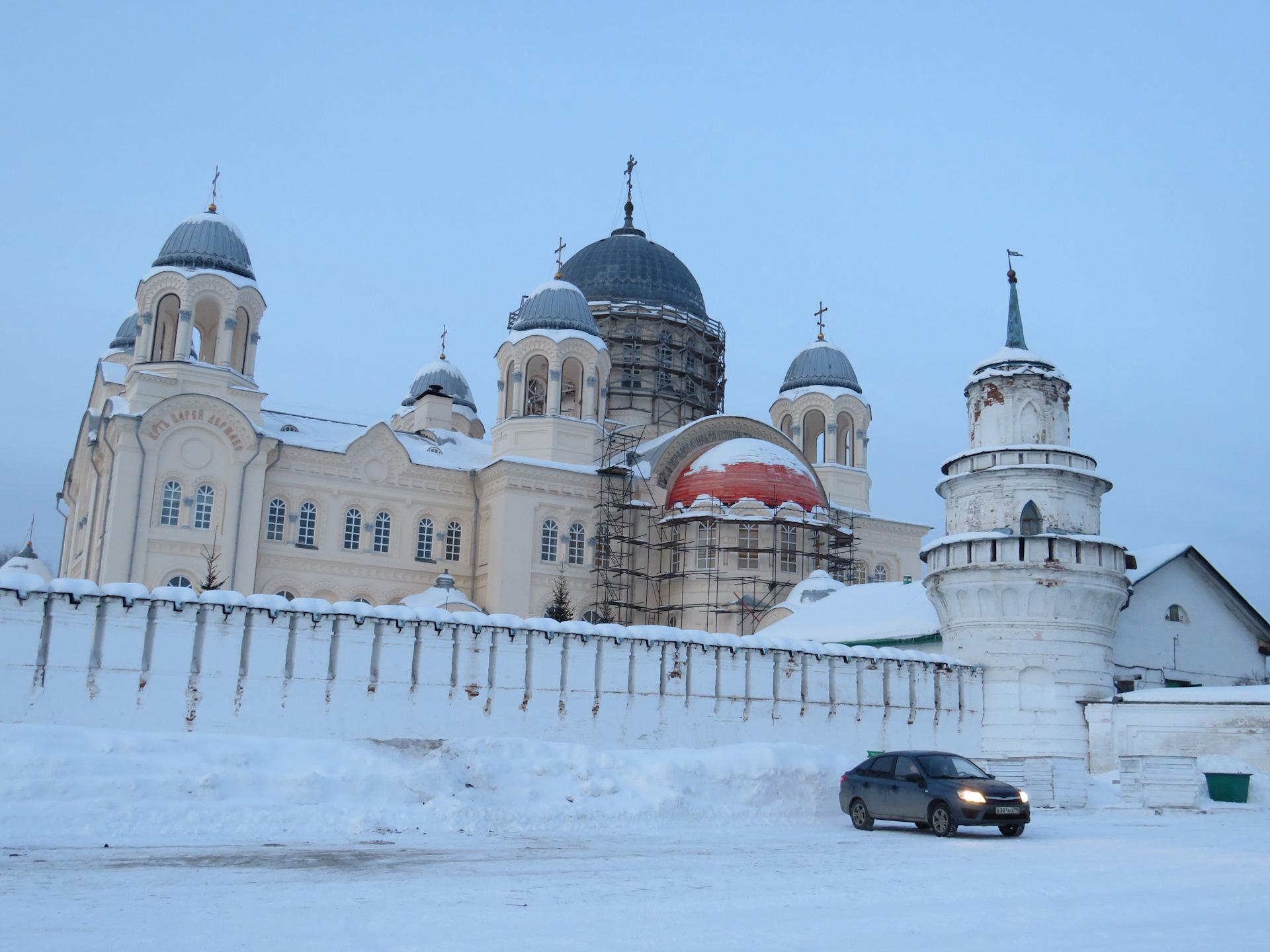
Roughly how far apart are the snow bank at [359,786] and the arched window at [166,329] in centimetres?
1957

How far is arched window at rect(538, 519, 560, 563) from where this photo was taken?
3284cm

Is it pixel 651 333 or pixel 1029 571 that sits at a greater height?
pixel 651 333

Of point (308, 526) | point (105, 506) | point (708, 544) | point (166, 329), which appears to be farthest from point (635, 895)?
point (166, 329)

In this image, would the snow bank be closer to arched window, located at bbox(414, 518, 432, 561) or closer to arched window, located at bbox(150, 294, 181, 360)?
arched window, located at bbox(414, 518, 432, 561)

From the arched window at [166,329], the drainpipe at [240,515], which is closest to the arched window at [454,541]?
the drainpipe at [240,515]

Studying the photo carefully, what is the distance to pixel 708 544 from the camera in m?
32.5

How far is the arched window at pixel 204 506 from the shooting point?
29.3 m

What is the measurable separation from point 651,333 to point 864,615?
636 inches

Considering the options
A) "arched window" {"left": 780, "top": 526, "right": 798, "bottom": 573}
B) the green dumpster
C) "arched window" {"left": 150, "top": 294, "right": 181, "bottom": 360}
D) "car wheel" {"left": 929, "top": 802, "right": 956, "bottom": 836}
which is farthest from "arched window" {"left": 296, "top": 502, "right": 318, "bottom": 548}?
"car wheel" {"left": 929, "top": 802, "right": 956, "bottom": 836}

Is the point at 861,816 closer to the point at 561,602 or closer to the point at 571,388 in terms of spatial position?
the point at 561,602

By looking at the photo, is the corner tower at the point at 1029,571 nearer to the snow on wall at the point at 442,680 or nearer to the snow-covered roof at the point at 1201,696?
the snow-covered roof at the point at 1201,696

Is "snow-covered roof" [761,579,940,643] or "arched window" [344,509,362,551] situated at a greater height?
"arched window" [344,509,362,551]

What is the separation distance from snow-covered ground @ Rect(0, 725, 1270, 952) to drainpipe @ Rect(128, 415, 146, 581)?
16300 millimetres

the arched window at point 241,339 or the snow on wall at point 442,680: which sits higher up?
the arched window at point 241,339
